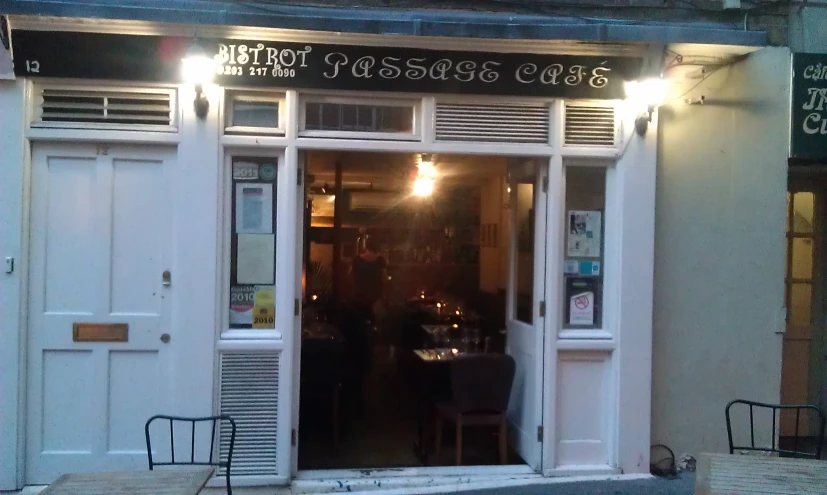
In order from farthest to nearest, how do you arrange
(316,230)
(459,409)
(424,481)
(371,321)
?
(316,230)
(371,321)
(459,409)
(424,481)

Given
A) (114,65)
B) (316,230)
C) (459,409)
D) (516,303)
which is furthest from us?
(316,230)

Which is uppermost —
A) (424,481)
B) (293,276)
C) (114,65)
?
(114,65)

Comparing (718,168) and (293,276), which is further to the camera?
(718,168)

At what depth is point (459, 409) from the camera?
19.4 ft

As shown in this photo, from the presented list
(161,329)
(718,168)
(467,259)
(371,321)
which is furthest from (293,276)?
(467,259)

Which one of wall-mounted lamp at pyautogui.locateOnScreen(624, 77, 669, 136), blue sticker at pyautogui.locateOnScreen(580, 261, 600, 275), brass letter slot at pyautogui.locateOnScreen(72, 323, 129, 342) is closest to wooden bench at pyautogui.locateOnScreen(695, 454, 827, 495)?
blue sticker at pyautogui.locateOnScreen(580, 261, 600, 275)

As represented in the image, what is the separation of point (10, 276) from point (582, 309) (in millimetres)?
4154

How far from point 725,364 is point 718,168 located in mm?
1525

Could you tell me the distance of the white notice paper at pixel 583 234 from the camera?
5.76 metres

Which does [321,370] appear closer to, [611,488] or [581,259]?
[581,259]

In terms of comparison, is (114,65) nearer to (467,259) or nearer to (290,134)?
(290,134)

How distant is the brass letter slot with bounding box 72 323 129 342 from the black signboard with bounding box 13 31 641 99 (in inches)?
68.6

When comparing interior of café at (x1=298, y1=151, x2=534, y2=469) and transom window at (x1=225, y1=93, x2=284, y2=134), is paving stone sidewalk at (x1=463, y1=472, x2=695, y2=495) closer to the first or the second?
interior of café at (x1=298, y1=151, x2=534, y2=469)

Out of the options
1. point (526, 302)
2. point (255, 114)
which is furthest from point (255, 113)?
point (526, 302)
